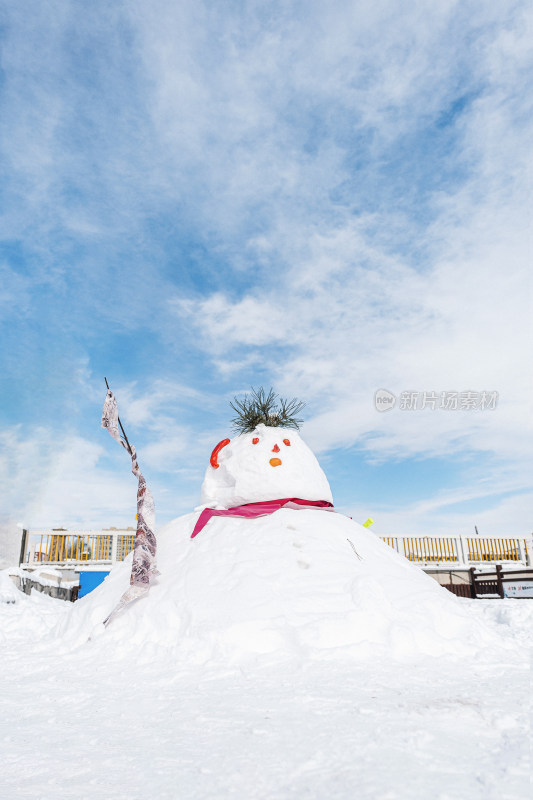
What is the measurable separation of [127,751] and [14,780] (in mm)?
451

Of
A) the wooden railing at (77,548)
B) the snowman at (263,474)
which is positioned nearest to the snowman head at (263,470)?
the snowman at (263,474)

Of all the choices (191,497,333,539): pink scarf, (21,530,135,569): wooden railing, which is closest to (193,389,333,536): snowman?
(191,497,333,539): pink scarf

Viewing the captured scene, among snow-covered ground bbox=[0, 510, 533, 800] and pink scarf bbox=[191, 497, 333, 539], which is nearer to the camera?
snow-covered ground bbox=[0, 510, 533, 800]

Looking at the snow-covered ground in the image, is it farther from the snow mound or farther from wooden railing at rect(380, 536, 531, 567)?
wooden railing at rect(380, 536, 531, 567)

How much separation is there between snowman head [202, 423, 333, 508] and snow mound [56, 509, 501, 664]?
1.25 ft

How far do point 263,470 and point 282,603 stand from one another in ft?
6.61

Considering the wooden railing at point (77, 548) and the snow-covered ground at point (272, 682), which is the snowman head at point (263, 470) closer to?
the snow-covered ground at point (272, 682)

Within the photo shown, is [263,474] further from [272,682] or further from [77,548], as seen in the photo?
[77,548]

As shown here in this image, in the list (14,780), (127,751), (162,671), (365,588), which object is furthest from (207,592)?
(14,780)

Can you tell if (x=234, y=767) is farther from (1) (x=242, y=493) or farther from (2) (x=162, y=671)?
(1) (x=242, y=493)

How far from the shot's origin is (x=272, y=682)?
3.24 metres

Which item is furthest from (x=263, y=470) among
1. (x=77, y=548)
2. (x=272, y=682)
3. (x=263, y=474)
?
(x=77, y=548)

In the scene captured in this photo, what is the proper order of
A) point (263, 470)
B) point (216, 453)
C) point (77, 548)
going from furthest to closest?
1. point (77, 548)
2. point (216, 453)
3. point (263, 470)

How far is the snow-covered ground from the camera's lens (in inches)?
74.9
